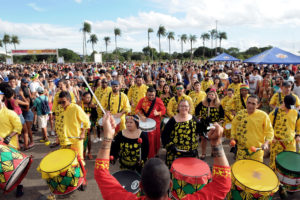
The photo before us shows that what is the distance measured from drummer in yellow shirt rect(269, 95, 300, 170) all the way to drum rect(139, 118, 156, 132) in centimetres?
259

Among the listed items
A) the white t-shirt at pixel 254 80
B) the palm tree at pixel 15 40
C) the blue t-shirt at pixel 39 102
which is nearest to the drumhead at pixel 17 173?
the blue t-shirt at pixel 39 102

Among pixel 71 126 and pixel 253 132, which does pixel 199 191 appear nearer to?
pixel 253 132

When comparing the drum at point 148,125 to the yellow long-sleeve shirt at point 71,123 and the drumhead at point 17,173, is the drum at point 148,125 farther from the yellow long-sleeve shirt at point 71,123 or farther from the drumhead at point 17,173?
the drumhead at point 17,173

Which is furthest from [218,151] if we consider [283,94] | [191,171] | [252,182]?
[283,94]

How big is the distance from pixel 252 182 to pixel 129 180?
6.09 ft

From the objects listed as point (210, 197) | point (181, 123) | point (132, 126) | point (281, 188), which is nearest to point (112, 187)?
point (210, 197)

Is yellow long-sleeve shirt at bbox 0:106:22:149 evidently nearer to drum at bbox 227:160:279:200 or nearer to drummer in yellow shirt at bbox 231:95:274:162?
drum at bbox 227:160:279:200

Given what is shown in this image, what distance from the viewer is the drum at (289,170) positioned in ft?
11.4

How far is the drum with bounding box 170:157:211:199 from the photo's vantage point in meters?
2.92

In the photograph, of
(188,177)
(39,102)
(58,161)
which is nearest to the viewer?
(188,177)

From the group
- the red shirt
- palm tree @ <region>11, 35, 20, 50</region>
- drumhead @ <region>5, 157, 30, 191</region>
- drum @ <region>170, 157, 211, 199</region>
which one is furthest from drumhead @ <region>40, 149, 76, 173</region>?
palm tree @ <region>11, 35, 20, 50</region>

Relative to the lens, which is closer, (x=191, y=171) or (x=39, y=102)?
(x=191, y=171)

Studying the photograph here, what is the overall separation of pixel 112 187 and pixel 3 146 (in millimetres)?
3441

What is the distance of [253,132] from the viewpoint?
366 centimetres
